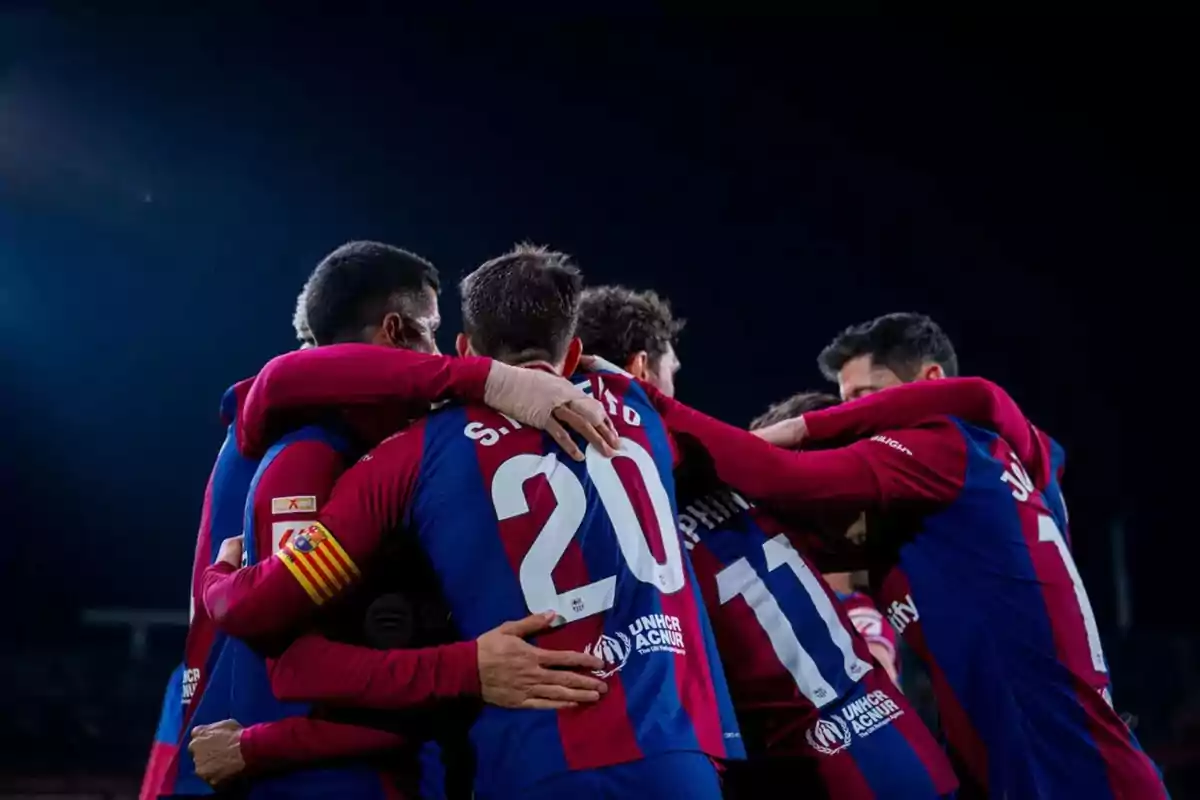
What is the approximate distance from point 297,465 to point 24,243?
24.1 ft

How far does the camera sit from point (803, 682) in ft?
8.18

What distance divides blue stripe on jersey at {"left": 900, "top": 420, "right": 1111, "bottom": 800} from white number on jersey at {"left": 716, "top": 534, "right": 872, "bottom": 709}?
0.35 meters

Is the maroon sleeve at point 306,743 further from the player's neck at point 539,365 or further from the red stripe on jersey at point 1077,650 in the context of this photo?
the red stripe on jersey at point 1077,650

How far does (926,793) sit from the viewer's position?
247 centimetres

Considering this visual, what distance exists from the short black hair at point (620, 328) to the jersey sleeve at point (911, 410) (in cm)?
46

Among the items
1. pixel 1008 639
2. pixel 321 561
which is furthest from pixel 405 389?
pixel 1008 639

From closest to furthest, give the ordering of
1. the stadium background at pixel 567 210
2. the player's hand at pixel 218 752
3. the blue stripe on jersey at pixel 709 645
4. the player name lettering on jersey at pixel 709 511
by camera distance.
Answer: the blue stripe on jersey at pixel 709 645
the player's hand at pixel 218 752
the player name lettering on jersey at pixel 709 511
the stadium background at pixel 567 210

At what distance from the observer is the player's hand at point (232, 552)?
Result: 2.29 meters

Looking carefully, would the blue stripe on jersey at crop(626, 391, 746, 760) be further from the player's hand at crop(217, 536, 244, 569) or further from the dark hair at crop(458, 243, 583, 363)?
the player's hand at crop(217, 536, 244, 569)

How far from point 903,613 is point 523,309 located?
4.38 ft

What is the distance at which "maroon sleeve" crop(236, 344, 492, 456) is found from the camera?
2.21 m

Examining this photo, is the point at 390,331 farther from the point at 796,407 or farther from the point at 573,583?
the point at 796,407

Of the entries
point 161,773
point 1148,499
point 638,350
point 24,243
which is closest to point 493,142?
point 24,243

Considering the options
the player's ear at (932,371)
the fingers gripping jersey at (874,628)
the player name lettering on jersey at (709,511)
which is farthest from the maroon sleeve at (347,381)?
the fingers gripping jersey at (874,628)
